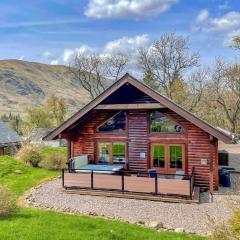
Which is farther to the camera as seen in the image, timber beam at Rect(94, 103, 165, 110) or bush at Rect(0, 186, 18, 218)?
timber beam at Rect(94, 103, 165, 110)

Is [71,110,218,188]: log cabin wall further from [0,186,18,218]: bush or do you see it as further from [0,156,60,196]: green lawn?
[0,186,18,218]: bush

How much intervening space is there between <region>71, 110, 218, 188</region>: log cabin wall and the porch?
1244mm

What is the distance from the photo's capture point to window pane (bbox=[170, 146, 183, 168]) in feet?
68.5

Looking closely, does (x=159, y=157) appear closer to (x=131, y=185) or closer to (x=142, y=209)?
(x=131, y=185)

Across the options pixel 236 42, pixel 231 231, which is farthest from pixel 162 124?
pixel 236 42

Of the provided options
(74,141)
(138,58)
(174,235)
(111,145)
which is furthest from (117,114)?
(138,58)

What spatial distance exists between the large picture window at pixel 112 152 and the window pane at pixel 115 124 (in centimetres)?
87

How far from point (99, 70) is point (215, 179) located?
183ft

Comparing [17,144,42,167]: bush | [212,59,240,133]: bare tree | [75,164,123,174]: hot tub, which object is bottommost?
[75,164,123,174]: hot tub

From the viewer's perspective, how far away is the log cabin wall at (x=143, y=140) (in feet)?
66.7

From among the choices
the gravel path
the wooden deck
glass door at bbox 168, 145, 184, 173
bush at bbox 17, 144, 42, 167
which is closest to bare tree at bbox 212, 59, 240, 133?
bush at bbox 17, 144, 42, 167

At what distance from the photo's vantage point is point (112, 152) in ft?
74.3

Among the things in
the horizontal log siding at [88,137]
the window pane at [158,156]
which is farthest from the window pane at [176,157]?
the horizontal log siding at [88,137]

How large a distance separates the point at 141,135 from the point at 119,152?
1.85 metres
